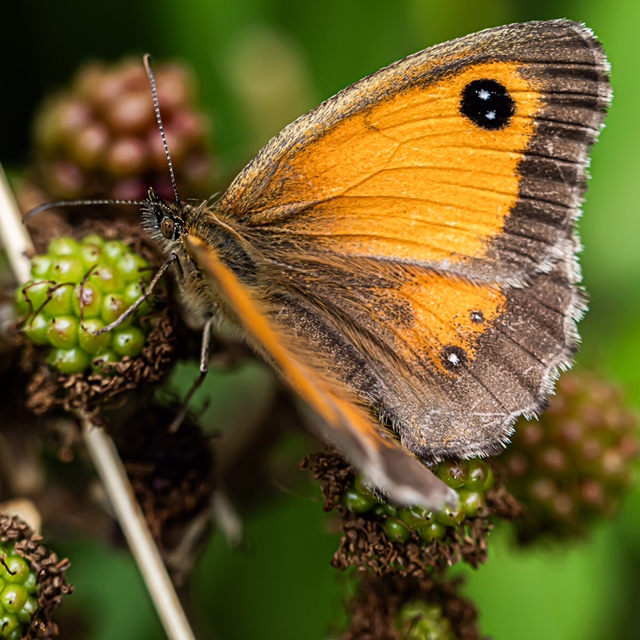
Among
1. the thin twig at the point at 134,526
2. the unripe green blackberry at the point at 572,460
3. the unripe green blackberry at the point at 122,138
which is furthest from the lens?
the unripe green blackberry at the point at 122,138

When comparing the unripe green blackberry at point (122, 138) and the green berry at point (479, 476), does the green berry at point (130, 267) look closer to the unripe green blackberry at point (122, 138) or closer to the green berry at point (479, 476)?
the unripe green blackberry at point (122, 138)

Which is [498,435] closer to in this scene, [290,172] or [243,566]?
[290,172]

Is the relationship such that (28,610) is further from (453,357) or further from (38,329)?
(453,357)

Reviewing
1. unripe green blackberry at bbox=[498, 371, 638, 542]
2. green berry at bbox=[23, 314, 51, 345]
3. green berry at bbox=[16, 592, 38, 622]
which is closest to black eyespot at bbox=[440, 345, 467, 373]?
unripe green blackberry at bbox=[498, 371, 638, 542]

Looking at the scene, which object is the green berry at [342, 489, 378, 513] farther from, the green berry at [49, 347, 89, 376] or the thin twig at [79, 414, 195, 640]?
the green berry at [49, 347, 89, 376]

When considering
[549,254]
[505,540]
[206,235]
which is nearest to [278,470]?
[505,540]

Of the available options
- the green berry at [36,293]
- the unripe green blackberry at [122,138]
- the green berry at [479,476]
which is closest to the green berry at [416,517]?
the green berry at [479,476]
